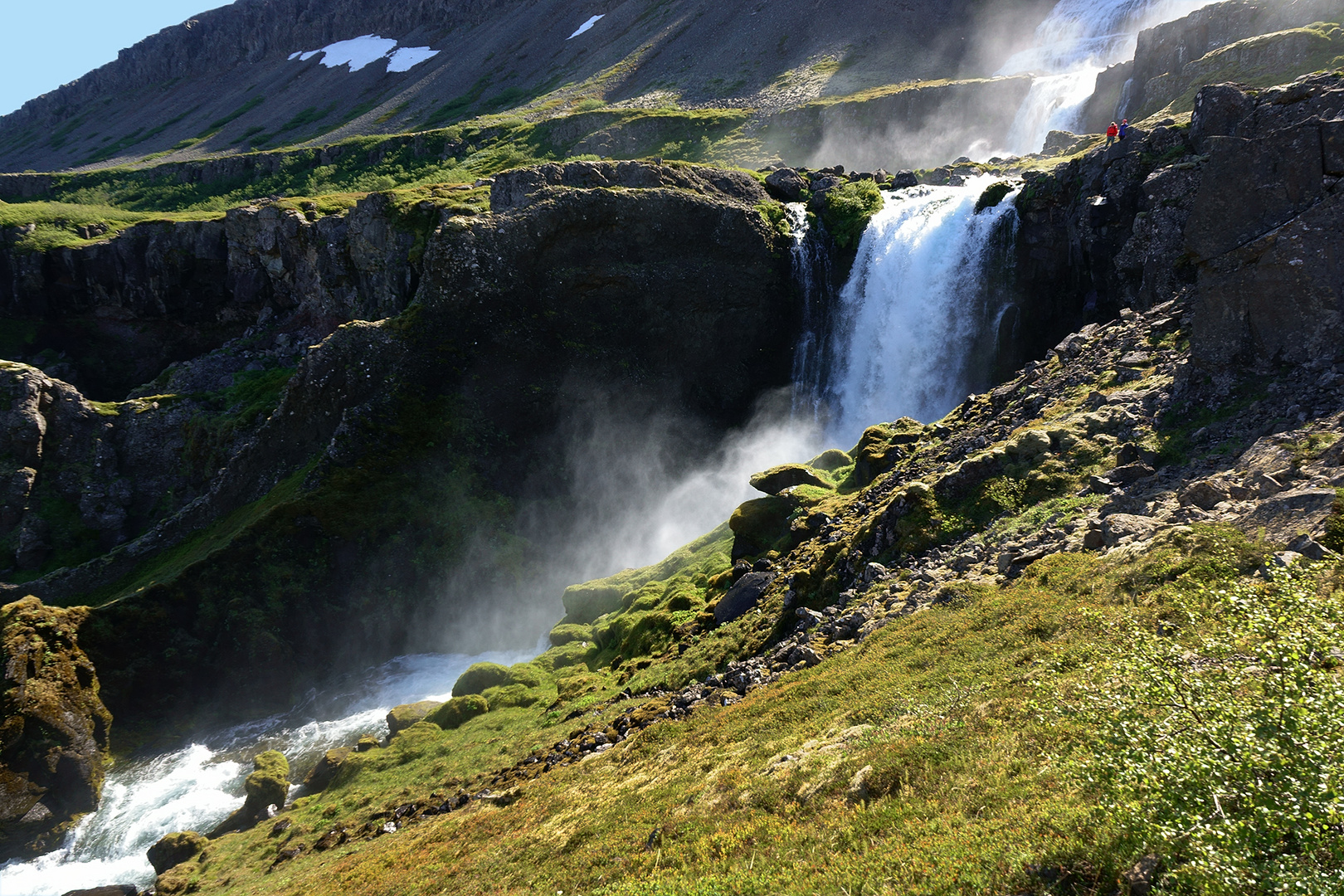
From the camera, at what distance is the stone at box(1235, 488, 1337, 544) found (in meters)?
10.0

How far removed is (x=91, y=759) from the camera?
29.7 metres

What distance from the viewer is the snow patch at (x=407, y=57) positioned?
14241 centimetres

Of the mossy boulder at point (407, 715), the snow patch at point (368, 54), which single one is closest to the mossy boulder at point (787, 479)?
the mossy boulder at point (407, 715)

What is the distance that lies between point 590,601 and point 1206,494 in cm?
2434

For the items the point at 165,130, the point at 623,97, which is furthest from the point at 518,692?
the point at 165,130

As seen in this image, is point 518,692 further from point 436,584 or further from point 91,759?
point 91,759

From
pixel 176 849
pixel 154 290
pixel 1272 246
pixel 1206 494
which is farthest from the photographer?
pixel 154 290

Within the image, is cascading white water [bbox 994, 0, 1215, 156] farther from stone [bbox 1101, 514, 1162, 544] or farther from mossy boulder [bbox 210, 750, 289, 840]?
mossy boulder [bbox 210, 750, 289, 840]

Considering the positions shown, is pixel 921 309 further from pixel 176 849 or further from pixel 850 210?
pixel 176 849

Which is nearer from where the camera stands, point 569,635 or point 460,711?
point 460,711

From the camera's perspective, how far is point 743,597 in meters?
22.0

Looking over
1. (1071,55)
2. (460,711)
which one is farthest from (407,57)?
(460,711)

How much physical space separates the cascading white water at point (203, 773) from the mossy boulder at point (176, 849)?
909mm

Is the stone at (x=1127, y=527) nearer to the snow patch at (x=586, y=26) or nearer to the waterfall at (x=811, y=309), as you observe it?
the waterfall at (x=811, y=309)
